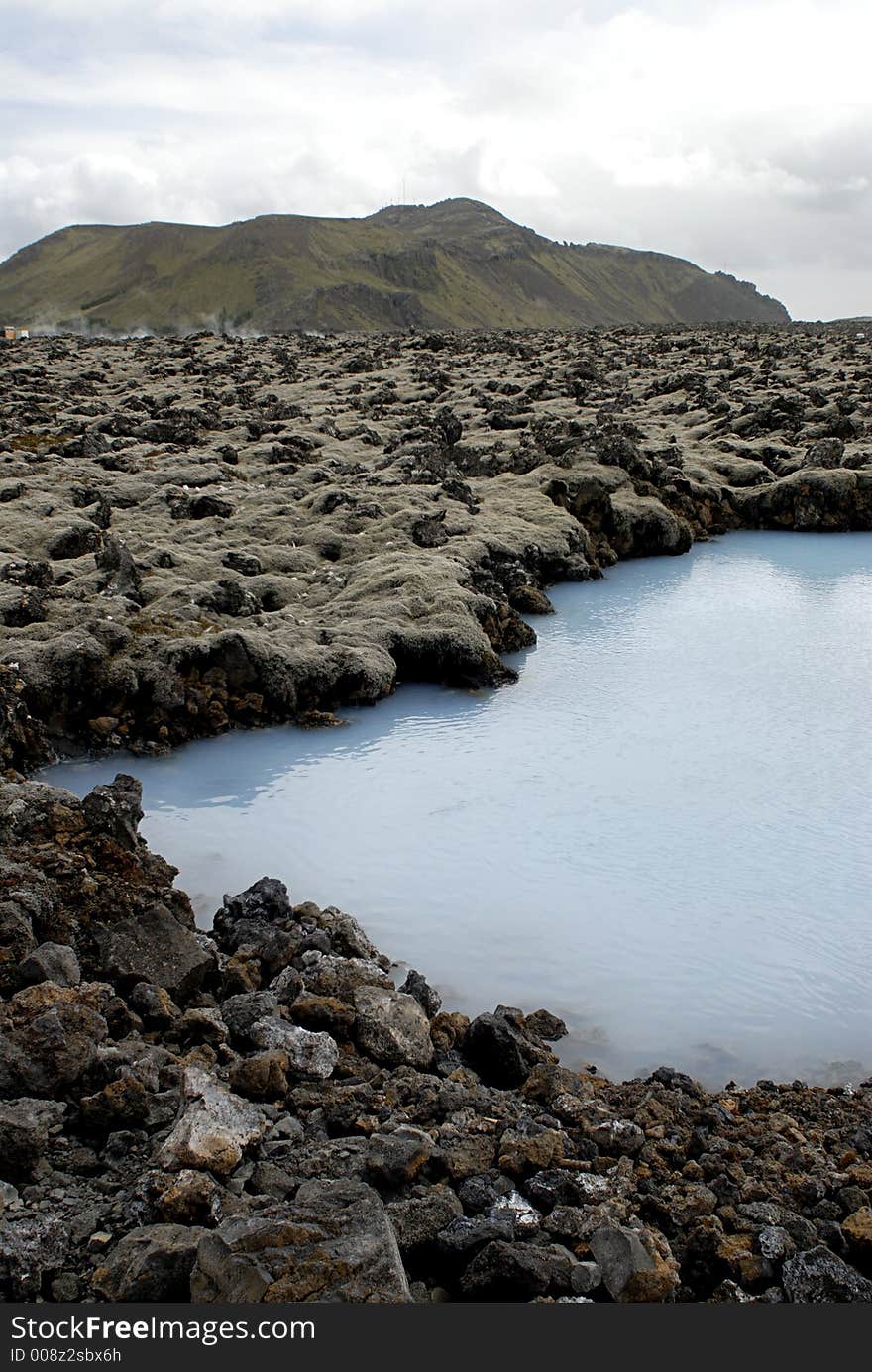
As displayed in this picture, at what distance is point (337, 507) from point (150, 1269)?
25.6 metres

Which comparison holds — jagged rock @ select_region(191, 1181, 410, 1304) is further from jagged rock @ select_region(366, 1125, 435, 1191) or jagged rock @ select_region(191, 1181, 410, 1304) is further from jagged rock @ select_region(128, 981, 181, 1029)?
jagged rock @ select_region(128, 981, 181, 1029)

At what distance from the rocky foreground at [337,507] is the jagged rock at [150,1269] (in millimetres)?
11530

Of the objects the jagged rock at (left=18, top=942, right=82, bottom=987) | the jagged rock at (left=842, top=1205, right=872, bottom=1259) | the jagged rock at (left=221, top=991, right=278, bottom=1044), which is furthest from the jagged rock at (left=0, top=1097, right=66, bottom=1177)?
the jagged rock at (left=842, top=1205, right=872, bottom=1259)

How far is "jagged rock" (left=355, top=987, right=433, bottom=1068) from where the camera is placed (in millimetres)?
9133

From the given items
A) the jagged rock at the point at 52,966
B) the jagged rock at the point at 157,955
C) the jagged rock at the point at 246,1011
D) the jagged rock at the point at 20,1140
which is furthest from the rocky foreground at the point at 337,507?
the jagged rock at the point at 20,1140

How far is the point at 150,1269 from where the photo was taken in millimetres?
5855

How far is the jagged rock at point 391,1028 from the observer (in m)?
9.13

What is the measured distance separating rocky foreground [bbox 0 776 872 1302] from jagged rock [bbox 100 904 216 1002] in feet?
0.08

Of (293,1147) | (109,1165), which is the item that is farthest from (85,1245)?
(293,1147)

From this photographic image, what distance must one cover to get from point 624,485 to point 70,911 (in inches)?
1098

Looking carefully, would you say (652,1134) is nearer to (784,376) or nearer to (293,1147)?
(293,1147)

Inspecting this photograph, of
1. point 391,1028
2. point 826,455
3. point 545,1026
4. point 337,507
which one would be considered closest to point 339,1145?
point 391,1028

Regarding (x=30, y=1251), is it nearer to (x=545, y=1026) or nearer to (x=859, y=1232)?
(x=859, y=1232)

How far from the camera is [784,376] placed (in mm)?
57562
